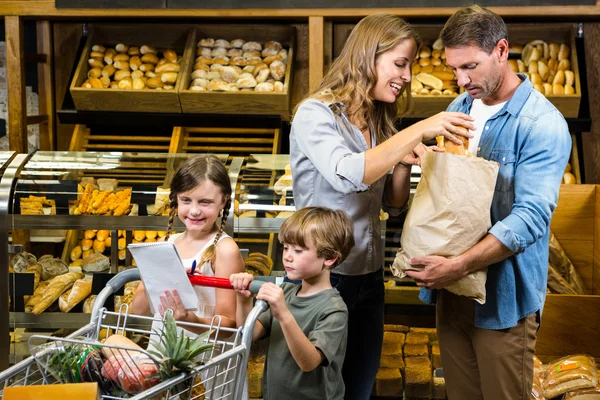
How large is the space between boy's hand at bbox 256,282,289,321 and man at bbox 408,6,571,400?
43cm

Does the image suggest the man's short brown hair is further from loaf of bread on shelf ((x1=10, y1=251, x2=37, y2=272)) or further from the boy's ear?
loaf of bread on shelf ((x1=10, y1=251, x2=37, y2=272))

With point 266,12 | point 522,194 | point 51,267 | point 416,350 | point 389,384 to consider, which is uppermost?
point 266,12

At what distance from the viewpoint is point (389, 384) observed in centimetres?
284

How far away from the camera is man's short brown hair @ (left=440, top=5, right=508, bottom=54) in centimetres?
179

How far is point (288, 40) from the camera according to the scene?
13.9 feet

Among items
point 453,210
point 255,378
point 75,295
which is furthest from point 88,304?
point 453,210

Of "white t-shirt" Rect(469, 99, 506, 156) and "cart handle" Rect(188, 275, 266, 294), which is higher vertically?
"white t-shirt" Rect(469, 99, 506, 156)

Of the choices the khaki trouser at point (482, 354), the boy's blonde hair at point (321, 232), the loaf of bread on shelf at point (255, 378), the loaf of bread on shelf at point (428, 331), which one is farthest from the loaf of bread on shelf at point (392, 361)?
the boy's blonde hair at point (321, 232)

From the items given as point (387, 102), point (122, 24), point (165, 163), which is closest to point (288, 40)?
point (122, 24)

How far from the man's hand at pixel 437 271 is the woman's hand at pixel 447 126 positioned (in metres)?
Answer: 0.29

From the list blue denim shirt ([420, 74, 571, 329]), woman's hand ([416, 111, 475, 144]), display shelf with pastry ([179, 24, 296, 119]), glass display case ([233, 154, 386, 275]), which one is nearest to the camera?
woman's hand ([416, 111, 475, 144])

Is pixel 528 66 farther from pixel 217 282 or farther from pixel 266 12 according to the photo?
pixel 217 282

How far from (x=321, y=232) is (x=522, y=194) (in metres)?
0.50

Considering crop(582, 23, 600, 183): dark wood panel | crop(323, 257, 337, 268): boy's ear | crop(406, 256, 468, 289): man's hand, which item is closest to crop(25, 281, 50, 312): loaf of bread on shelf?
crop(323, 257, 337, 268): boy's ear
